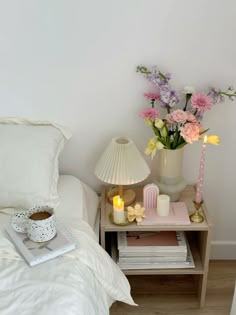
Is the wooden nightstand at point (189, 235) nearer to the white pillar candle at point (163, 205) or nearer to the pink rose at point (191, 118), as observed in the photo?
the white pillar candle at point (163, 205)

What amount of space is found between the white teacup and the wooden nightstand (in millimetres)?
349

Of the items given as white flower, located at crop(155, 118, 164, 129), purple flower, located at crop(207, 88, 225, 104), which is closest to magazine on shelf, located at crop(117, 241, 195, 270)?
white flower, located at crop(155, 118, 164, 129)

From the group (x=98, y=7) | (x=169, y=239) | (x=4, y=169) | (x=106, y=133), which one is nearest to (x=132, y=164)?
(x=106, y=133)

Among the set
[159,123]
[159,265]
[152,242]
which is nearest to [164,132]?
[159,123]

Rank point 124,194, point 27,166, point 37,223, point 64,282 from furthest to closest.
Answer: point 124,194 < point 27,166 < point 37,223 < point 64,282

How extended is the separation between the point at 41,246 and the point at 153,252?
0.62 metres

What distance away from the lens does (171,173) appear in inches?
75.4

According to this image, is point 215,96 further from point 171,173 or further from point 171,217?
point 171,217

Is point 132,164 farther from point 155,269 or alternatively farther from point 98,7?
point 98,7

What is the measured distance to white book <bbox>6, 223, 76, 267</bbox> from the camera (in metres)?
1.41

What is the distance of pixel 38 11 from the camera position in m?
1.76

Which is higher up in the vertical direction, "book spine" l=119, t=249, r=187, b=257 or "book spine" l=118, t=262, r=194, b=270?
"book spine" l=119, t=249, r=187, b=257

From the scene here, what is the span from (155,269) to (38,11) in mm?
1298

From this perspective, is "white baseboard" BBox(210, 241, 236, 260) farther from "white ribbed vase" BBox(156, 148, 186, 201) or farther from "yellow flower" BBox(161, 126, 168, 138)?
"yellow flower" BBox(161, 126, 168, 138)
